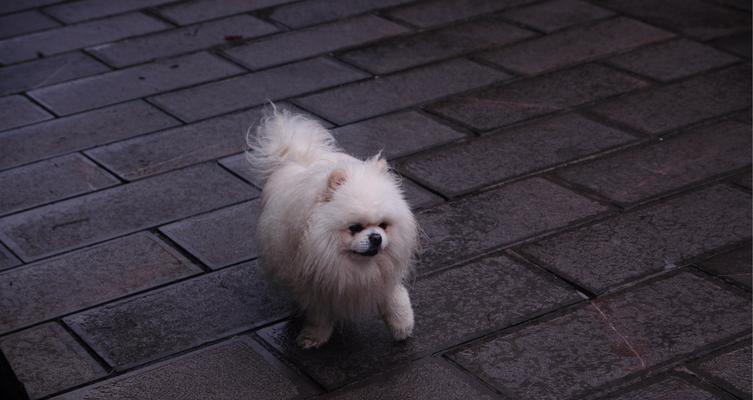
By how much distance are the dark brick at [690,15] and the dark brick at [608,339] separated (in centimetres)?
308

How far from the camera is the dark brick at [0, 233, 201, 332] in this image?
407 cm

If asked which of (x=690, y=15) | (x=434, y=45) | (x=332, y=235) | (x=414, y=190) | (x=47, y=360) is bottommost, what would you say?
(x=47, y=360)

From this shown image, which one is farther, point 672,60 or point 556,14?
point 556,14

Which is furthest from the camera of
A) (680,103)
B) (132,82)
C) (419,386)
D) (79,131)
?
(132,82)

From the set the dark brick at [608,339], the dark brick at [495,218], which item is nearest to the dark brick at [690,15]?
the dark brick at [495,218]

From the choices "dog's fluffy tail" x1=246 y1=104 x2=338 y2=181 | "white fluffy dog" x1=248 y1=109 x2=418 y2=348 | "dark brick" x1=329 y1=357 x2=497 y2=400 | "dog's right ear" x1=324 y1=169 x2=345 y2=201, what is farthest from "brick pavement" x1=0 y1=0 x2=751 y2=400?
"dog's right ear" x1=324 y1=169 x2=345 y2=201

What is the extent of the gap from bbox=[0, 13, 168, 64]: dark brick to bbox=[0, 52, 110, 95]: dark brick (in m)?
0.12

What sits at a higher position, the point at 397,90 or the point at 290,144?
the point at 290,144

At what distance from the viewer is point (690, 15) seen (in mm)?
7062

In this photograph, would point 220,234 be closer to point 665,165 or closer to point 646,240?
point 646,240

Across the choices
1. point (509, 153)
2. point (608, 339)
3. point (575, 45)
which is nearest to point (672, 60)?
point (575, 45)

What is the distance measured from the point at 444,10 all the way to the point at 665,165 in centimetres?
260

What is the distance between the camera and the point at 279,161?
3951 mm

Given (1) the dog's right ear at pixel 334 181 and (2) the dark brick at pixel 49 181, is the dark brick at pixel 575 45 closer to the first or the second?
(2) the dark brick at pixel 49 181
